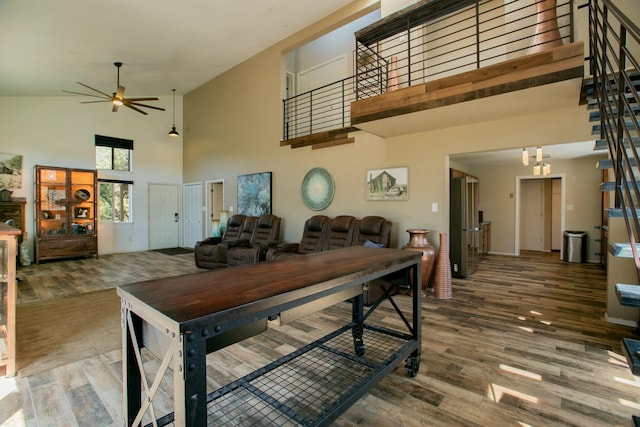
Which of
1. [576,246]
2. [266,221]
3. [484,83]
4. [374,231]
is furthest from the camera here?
[576,246]

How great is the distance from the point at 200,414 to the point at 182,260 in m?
6.52

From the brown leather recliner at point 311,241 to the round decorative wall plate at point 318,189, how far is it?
1.51ft

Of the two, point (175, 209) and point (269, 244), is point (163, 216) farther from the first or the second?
point (269, 244)

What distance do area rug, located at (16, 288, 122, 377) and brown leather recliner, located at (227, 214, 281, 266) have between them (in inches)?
71.4

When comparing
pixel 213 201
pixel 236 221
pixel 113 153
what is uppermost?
pixel 113 153

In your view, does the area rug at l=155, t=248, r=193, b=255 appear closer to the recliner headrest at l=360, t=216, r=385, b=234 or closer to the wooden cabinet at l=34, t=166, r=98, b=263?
the wooden cabinet at l=34, t=166, r=98, b=263

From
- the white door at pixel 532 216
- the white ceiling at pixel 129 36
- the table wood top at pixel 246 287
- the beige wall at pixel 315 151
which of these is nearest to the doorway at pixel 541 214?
the white door at pixel 532 216

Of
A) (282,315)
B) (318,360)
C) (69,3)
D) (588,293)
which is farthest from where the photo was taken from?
(588,293)

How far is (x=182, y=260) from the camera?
271 inches

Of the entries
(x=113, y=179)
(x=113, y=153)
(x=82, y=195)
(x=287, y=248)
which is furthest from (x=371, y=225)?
(x=113, y=153)

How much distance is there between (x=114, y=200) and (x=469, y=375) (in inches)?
346

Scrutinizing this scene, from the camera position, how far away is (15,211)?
20.5 ft

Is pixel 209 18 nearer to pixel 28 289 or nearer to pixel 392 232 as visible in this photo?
pixel 392 232

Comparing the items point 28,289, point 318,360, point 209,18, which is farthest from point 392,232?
point 28,289
